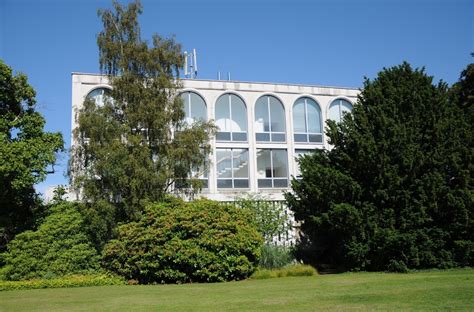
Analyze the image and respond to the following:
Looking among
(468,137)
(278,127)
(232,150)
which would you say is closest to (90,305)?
(468,137)

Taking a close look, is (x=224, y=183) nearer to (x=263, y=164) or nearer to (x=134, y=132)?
(x=263, y=164)

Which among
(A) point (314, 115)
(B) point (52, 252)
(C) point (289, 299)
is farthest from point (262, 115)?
(C) point (289, 299)

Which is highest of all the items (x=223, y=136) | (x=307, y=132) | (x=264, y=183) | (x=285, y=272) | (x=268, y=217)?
(x=307, y=132)

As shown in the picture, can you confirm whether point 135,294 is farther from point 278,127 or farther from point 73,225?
point 278,127

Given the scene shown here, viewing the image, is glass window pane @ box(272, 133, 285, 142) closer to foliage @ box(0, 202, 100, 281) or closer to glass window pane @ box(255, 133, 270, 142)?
glass window pane @ box(255, 133, 270, 142)

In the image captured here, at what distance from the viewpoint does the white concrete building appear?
3098 cm

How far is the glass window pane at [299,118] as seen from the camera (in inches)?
1300

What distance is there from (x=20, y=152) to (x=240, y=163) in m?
14.4

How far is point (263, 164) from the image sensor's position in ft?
105

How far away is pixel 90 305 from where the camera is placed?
12.0 metres

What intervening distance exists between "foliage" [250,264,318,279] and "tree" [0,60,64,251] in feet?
35.0

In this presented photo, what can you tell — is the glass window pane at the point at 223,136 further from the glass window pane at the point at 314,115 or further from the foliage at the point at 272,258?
the foliage at the point at 272,258

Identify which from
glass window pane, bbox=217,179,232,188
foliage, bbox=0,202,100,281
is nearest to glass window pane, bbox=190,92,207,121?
glass window pane, bbox=217,179,232,188

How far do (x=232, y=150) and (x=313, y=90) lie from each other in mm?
7348
